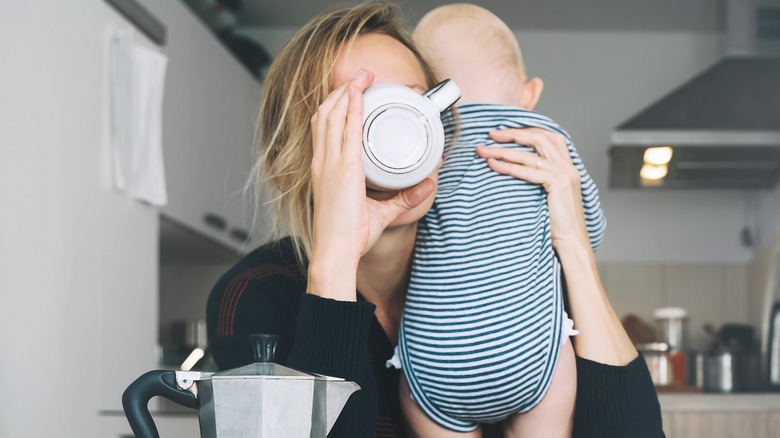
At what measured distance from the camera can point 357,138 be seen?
34.2 inches

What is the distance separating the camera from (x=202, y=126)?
294 cm

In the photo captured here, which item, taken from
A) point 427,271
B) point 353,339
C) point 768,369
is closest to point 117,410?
point 427,271

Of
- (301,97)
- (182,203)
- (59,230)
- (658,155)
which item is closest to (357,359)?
(301,97)

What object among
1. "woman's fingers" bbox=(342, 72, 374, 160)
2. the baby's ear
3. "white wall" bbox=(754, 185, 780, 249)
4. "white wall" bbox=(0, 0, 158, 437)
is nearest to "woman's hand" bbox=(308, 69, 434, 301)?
"woman's fingers" bbox=(342, 72, 374, 160)

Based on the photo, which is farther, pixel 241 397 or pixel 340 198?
pixel 340 198

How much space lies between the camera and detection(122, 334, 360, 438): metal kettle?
0.67 m

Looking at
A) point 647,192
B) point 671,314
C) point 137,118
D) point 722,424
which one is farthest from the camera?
point 647,192

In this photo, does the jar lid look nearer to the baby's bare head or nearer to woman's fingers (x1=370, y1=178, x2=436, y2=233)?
A: the baby's bare head

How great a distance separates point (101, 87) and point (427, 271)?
1278 millimetres

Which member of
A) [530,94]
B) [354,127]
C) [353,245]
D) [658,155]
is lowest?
[353,245]

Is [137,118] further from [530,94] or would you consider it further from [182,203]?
[530,94]

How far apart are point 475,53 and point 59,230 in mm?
Result: 992

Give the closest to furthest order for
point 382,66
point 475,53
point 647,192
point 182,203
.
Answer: point 382,66, point 475,53, point 182,203, point 647,192

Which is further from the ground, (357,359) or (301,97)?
(301,97)
